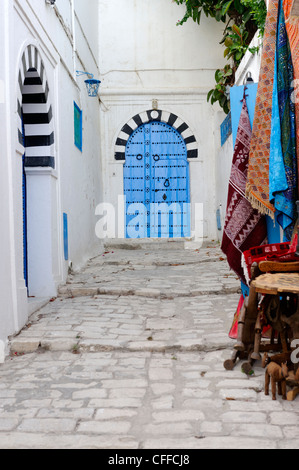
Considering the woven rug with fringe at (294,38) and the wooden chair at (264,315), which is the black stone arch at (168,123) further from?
the wooden chair at (264,315)

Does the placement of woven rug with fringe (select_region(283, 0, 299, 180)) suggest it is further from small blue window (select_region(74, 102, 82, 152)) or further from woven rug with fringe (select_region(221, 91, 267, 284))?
small blue window (select_region(74, 102, 82, 152))

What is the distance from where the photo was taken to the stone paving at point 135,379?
92.3 inches

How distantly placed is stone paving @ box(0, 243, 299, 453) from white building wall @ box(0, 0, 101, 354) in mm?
391

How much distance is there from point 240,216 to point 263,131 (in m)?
0.70

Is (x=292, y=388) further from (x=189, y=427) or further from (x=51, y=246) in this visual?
(x=51, y=246)

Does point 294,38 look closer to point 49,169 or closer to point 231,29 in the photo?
point 49,169

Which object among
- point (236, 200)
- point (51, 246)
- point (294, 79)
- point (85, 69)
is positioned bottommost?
point (51, 246)

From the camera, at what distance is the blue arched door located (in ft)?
35.3

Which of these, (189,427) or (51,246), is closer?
(189,427)

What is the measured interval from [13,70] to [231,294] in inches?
125

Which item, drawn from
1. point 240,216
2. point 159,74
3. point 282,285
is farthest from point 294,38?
point 159,74

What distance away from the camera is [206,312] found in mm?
4738
